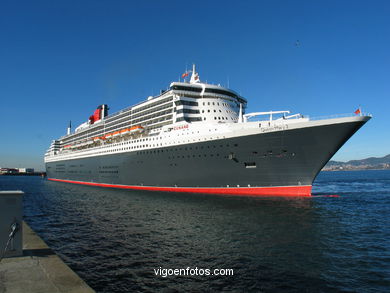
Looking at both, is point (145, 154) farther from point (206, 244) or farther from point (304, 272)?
point (304, 272)

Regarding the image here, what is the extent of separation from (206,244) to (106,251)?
13.7ft

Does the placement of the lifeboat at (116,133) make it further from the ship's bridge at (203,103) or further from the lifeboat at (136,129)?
the ship's bridge at (203,103)

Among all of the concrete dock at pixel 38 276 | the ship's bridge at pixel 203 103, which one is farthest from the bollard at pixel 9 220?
the ship's bridge at pixel 203 103

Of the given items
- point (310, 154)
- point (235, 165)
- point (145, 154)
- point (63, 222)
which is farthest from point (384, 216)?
point (145, 154)

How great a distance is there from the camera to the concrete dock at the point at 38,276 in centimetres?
505

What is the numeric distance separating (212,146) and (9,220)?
19.8m

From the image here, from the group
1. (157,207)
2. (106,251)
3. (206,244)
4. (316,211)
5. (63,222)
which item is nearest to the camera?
(106,251)

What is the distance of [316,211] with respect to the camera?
17938 millimetres

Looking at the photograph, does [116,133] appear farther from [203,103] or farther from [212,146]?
[212,146]

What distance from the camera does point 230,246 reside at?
10664 mm

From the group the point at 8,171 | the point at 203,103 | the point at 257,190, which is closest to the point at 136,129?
the point at 203,103

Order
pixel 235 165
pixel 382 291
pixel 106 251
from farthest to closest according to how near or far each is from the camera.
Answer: pixel 235 165, pixel 106 251, pixel 382 291

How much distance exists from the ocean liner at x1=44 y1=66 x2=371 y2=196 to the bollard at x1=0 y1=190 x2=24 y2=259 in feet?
63.8

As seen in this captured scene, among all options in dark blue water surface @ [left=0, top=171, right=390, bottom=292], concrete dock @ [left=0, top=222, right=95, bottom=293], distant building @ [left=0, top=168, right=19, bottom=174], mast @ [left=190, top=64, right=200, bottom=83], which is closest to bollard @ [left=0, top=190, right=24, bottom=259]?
concrete dock @ [left=0, top=222, right=95, bottom=293]
